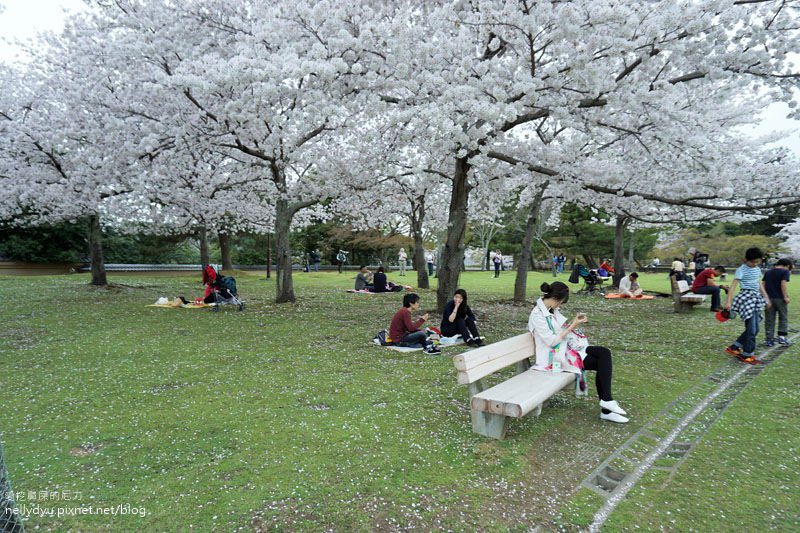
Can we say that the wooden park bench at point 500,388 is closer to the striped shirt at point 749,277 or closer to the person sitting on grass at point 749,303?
the person sitting on grass at point 749,303

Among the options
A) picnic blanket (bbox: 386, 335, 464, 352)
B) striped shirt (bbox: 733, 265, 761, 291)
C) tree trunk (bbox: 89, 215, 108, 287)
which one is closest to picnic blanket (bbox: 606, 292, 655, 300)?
striped shirt (bbox: 733, 265, 761, 291)

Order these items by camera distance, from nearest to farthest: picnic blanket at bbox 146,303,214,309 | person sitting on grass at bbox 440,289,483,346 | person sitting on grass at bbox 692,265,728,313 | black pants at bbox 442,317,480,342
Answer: person sitting on grass at bbox 440,289,483,346 → black pants at bbox 442,317,480,342 → person sitting on grass at bbox 692,265,728,313 → picnic blanket at bbox 146,303,214,309

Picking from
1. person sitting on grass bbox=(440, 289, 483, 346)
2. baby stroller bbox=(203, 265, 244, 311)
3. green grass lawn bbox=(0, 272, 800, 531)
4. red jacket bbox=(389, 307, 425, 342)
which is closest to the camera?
green grass lawn bbox=(0, 272, 800, 531)

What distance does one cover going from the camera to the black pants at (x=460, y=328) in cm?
894

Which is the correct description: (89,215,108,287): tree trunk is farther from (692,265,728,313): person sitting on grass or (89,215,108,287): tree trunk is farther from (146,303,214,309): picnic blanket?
(692,265,728,313): person sitting on grass

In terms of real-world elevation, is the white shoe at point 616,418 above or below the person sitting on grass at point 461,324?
below

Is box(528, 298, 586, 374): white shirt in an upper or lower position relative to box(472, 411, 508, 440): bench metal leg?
upper

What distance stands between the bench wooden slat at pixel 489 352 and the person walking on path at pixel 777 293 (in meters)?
5.85

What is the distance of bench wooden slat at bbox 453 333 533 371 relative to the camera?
14.8 feet

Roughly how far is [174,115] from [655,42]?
10258 millimetres

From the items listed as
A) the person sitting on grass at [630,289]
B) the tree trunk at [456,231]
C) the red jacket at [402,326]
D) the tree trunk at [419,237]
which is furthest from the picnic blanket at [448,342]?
the tree trunk at [419,237]

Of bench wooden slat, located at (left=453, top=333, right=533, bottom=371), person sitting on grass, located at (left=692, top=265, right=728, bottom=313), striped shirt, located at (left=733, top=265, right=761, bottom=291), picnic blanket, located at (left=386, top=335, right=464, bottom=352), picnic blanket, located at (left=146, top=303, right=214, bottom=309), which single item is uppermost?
striped shirt, located at (left=733, top=265, right=761, bottom=291)

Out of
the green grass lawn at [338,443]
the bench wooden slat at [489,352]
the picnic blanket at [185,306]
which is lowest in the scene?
the green grass lawn at [338,443]

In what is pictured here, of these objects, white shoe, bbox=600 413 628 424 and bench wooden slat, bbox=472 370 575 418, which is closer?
bench wooden slat, bbox=472 370 575 418
